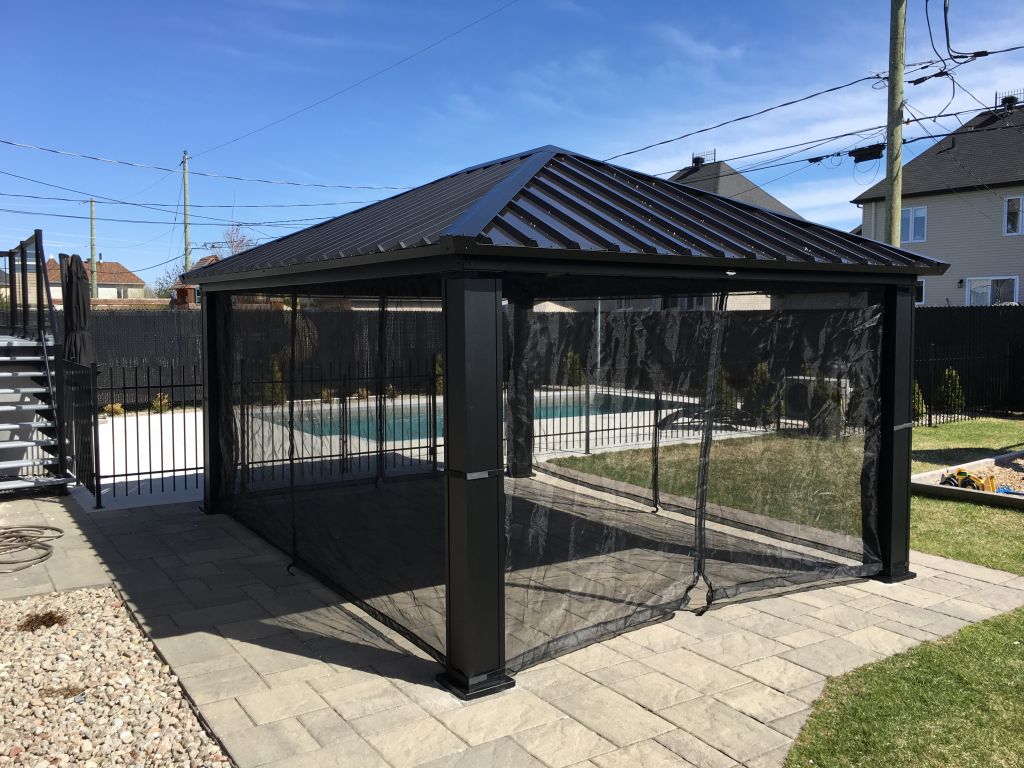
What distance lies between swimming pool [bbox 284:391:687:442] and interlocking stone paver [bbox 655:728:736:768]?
175 cm

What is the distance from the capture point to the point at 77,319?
955cm

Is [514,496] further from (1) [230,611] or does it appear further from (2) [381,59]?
(2) [381,59]

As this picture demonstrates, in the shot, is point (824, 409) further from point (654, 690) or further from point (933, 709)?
point (654, 690)

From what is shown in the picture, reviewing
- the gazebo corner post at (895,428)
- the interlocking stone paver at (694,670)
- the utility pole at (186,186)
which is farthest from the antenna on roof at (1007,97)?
the utility pole at (186,186)

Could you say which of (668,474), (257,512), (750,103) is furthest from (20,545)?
(750,103)

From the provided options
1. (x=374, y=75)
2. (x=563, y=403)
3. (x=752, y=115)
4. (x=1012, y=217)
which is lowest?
(x=563, y=403)

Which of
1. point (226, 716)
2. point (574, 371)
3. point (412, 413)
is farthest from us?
point (412, 413)

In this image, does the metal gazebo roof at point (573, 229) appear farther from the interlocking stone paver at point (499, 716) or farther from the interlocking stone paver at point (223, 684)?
the interlocking stone paver at point (223, 684)

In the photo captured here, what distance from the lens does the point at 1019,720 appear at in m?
3.61

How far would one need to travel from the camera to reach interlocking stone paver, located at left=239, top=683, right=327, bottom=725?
3693 mm

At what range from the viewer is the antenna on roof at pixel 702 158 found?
30.9 metres

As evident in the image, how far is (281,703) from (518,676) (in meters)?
1.19

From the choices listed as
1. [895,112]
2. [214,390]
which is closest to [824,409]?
[214,390]

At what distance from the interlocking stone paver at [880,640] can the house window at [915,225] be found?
24.0 meters
